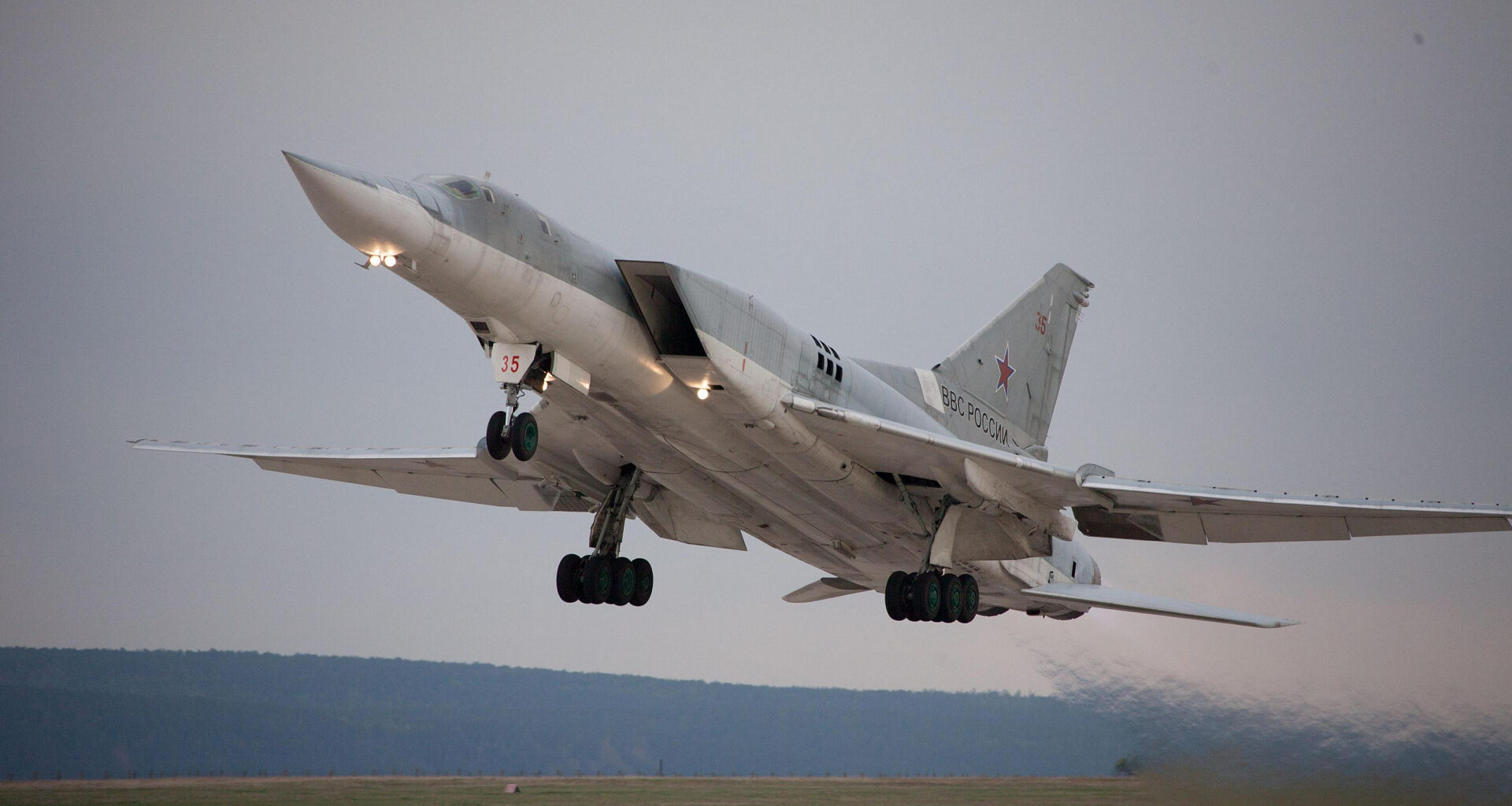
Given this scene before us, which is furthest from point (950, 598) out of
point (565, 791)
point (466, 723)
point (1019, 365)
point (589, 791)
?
point (466, 723)

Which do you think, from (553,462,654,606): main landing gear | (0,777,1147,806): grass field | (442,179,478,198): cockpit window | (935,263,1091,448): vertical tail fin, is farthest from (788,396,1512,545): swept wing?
(0,777,1147,806): grass field

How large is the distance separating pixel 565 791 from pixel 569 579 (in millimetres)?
16925

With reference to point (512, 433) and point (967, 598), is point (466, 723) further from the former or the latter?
point (512, 433)

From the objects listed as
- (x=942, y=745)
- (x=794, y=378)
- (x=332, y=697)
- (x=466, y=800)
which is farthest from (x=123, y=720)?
(x=794, y=378)

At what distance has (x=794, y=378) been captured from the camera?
13102 millimetres

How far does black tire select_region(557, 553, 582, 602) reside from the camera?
1467cm

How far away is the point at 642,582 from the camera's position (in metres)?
15.1

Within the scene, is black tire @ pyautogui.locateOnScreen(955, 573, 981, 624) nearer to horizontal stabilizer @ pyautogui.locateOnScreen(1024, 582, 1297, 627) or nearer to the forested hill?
horizontal stabilizer @ pyautogui.locateOnScreen(1024, 582, 1297, 627)

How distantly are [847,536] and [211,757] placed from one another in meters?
25.1

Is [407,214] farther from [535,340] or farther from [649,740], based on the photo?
[649,740]

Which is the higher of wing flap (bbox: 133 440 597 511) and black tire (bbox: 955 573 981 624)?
wing flap (bbox: 133 440 597 511)

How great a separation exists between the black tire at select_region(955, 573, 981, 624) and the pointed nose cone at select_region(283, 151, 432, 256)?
324 inches

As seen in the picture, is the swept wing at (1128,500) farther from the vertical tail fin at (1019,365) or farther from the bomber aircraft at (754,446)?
the vertical tail fin at (1019,365)

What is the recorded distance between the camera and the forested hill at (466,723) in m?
33.6
